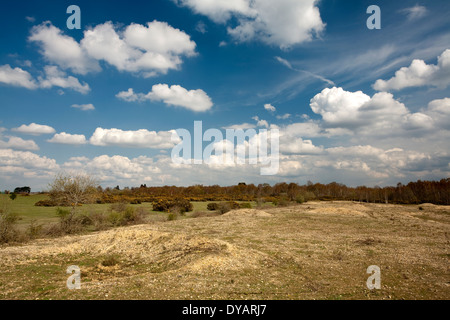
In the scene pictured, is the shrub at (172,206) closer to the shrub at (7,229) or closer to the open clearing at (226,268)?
the shrub at (7,229)

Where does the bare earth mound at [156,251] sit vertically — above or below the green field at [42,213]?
above

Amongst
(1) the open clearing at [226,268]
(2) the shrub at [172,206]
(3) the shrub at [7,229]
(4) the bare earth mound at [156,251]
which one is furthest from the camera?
(2) the shrub at [172,206]

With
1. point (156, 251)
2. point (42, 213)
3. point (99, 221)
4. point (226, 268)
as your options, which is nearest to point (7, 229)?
point (99, 221)

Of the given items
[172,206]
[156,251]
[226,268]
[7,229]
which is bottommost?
[172,206]

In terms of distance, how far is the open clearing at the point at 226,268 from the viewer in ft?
32.1

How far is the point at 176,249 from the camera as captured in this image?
1647cm

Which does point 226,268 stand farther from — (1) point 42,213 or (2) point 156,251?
(1) point 42,213

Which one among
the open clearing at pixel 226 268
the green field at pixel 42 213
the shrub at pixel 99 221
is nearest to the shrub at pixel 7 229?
the green field at pixel 42 213

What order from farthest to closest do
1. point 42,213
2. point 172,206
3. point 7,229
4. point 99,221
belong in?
point 172,206, point 42,213, point 99,221, point 7,229

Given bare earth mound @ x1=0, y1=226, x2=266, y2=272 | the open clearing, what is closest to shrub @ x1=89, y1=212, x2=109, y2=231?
bare earth mound @ x1=0, y1=226, x2=266, y2=272

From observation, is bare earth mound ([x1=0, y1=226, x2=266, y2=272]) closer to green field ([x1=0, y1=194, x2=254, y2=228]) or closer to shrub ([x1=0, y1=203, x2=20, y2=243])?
shrub ([x1=0, y1=203, x2=20, y2=243])

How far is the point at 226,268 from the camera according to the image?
12586 millimetres
